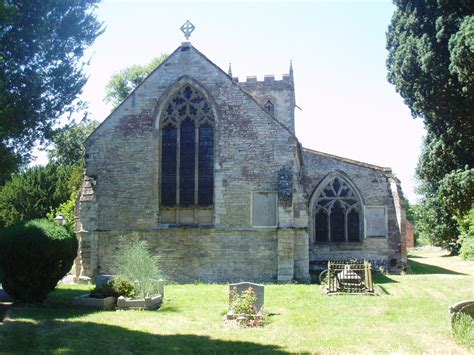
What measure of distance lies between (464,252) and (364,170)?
11859 mm

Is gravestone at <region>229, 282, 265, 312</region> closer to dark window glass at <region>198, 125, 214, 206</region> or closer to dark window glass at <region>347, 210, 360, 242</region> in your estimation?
dark window glass at <region>198, 125, 214, 206</region>

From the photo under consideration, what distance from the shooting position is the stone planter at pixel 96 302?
41.8 feet

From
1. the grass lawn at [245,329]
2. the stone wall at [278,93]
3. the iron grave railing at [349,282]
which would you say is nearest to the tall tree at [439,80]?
the iron grave railing at [349,282]

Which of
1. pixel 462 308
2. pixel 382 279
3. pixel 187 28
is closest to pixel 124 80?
pixel 187 28

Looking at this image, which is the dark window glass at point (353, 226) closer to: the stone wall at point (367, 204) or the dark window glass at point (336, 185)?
the stone wall at point (367, 204)

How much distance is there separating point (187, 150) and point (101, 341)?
1161cm

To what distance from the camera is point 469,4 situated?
64.1 feet

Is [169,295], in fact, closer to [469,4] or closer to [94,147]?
[94,147]

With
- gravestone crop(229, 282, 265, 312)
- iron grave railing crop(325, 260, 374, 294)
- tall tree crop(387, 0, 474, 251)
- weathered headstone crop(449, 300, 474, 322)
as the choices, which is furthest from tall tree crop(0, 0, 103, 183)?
tall tree crop(387, 0, 474, 251)

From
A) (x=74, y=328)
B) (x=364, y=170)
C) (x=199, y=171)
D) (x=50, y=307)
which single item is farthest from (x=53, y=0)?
(x=364, y=170)

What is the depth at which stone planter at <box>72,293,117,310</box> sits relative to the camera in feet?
41.8

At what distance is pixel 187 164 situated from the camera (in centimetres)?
1988

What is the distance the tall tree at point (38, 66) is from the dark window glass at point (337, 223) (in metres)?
13.4

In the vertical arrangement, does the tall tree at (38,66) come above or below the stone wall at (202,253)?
above
